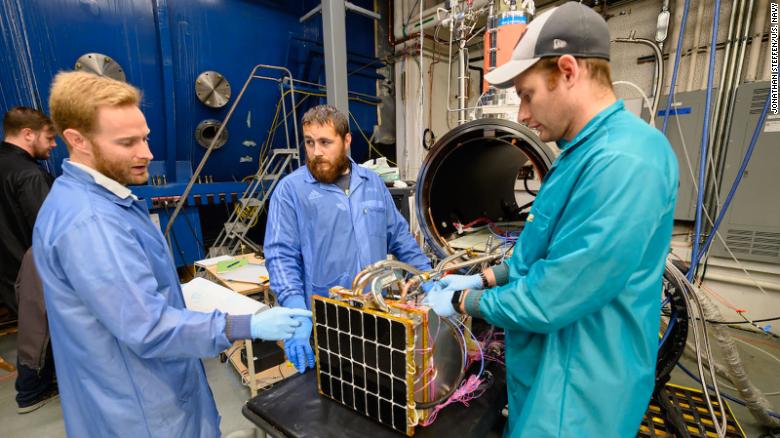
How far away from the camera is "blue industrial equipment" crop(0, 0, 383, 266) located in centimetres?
243

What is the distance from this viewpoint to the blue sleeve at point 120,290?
75 centimetres

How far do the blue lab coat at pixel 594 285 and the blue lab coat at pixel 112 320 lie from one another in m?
0.75

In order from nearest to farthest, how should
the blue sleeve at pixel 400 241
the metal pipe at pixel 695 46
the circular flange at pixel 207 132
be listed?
the blue sleeve at pixel 400 241 < the metal pipe at pixel 695 46 < the circular flange at pixel 207 132

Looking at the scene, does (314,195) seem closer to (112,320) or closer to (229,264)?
(112,320)

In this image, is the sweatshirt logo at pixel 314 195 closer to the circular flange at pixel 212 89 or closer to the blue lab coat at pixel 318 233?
the blue lab coat at pixel 318 233

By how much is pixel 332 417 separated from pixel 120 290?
60 centimetres

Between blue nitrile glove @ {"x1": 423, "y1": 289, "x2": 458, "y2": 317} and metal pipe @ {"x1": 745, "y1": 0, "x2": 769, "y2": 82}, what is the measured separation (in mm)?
3203

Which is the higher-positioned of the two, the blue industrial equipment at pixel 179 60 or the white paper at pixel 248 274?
the blue industrial equipment at pixel 179 60

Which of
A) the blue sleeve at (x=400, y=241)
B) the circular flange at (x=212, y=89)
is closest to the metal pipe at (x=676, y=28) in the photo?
the blue sleeve at (x=400, y=241)

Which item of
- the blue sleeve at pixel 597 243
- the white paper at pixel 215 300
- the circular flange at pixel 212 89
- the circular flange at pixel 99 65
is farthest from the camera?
the circular flange at pixel 212 89

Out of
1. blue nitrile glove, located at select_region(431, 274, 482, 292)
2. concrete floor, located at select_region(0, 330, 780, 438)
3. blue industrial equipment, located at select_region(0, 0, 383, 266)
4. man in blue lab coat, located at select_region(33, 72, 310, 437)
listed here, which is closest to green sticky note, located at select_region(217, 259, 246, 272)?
concrete floor, located at select_region(0, 330, 780, 438)

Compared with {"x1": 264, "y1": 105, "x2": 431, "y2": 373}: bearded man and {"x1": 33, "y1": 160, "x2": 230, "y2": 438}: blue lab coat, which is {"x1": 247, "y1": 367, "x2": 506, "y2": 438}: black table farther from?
{"x1": 264, "y1": 105, "x2": 431, "y2": 373}: bearded man

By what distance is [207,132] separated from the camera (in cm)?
316

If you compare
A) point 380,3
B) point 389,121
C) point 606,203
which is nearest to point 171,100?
point 389,121
